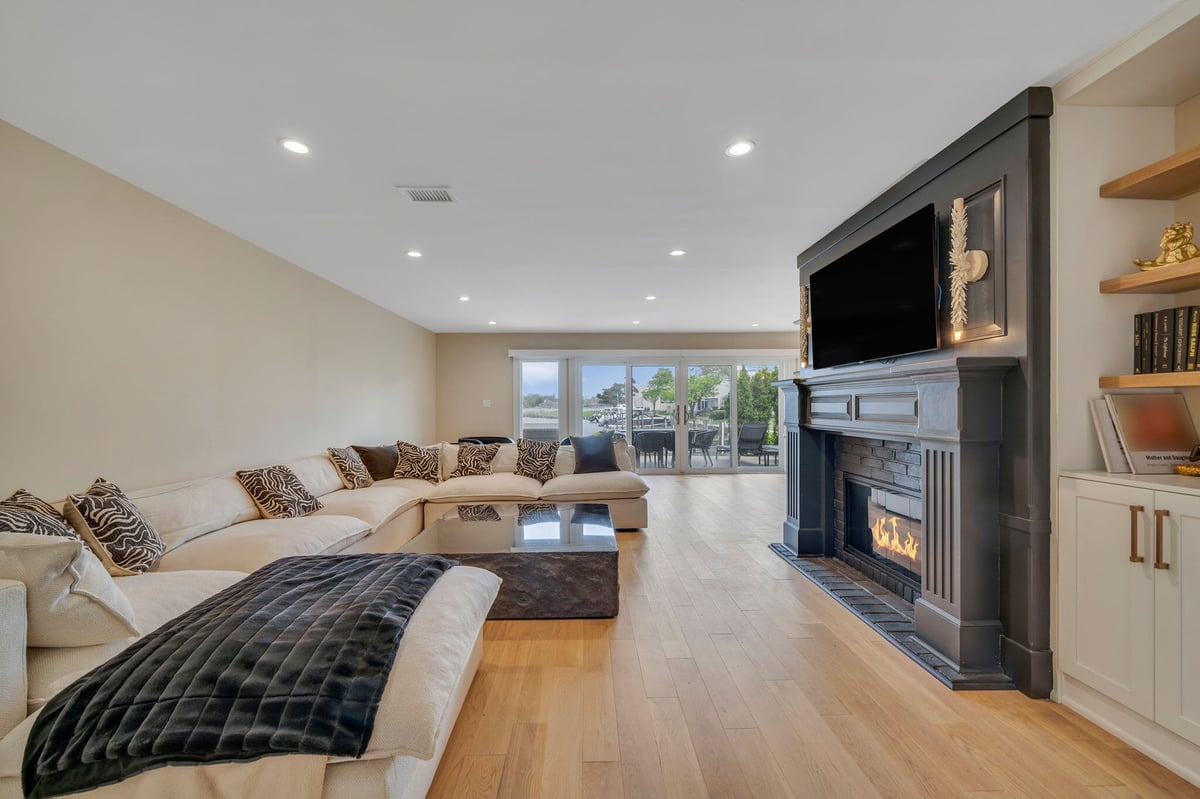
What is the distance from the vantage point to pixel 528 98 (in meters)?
1.93

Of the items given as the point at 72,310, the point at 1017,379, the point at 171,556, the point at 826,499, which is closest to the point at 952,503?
the point at 1017,379

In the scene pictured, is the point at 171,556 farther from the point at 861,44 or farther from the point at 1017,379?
the point at 1017,379

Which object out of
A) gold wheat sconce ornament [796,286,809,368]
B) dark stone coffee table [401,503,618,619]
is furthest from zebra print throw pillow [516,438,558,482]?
gold wheat sconce ornament [796,286,809,368]

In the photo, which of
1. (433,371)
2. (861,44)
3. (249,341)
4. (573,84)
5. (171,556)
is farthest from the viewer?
(433,371)

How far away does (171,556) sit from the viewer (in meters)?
2.36

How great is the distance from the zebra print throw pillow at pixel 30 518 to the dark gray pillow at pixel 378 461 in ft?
9.07

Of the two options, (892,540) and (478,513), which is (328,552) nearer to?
(478,513)

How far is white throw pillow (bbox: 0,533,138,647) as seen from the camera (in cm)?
132

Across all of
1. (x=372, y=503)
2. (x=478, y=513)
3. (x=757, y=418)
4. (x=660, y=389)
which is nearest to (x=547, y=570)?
(x=478, y=513)

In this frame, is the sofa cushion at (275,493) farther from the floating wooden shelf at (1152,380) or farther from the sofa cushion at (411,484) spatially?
the floating wooden shelf at (1152,380)

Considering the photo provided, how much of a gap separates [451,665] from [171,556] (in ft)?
6.20

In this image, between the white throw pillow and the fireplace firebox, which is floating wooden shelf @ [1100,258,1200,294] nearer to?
the fireplace firebox

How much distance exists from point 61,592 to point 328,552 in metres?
1.49

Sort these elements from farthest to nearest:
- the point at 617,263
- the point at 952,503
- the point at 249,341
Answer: the point at 617,263, the point at 249,341, the point at 952,503
